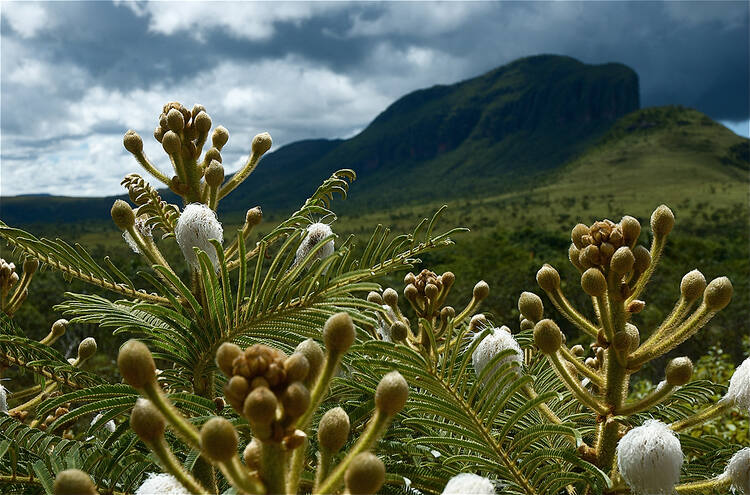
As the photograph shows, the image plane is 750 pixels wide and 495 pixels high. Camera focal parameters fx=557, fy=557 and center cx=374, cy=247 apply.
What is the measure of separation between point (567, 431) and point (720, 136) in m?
154

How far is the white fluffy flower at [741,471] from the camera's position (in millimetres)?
1414

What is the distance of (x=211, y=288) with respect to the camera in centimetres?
157

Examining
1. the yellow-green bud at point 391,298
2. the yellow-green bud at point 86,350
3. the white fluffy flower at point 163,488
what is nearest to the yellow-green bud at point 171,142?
the yellow-green bud at point 86,350

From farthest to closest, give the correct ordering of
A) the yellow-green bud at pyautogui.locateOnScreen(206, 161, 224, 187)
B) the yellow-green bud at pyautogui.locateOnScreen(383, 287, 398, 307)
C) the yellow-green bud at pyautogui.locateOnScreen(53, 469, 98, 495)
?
the yellow-green bud at pyautogui.locateOnScreen(383, 287, 398, 307) < the yellow-green bud at pyautogui.locateOnScreen(206, 161, 224, 187) < the yellow-green bud at pyautogui.locateOnScreen(53, 469, 98, 495)

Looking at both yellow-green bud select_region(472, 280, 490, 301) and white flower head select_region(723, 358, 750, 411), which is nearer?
white flower head select_region(723, 358, 750, 411)

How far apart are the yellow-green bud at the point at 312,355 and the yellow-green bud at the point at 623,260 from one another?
1.08m

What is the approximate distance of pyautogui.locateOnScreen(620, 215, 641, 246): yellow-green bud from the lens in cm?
176

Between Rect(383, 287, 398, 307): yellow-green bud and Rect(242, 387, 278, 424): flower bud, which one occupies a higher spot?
Rect(242, 387, 278, 424): flower bud

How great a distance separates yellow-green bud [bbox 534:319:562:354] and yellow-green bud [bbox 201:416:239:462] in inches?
39.2

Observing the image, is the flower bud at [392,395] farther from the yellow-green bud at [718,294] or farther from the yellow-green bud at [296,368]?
the yellow-green bud at [718,294]

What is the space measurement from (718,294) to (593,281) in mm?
391

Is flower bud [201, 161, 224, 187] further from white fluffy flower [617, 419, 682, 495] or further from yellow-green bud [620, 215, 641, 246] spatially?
white fluffy flower [617, 419, 682, 495]

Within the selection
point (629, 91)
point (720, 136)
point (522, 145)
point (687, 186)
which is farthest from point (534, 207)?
point (629, 91)

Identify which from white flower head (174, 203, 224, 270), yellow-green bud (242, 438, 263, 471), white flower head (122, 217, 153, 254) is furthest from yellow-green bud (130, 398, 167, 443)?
white flower head (122, 217, 153, 254)
